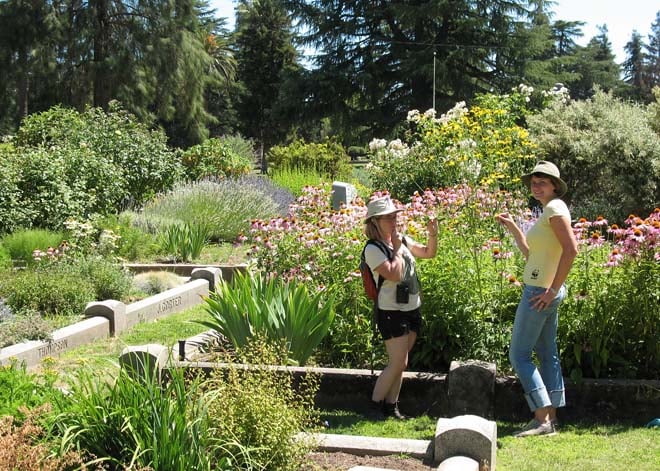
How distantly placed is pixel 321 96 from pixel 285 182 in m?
9.94

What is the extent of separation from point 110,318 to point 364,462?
4772mm

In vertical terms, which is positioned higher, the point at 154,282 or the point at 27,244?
the point at 27,244

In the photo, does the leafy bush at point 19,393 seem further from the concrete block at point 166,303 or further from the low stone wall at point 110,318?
the concrete block at point 166,303

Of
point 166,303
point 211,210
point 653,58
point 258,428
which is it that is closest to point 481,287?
point 258,428

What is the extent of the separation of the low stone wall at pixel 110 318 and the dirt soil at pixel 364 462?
269 centimetres

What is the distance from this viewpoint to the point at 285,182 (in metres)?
20.7

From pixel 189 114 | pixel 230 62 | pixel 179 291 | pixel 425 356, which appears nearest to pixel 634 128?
pixel 179 291

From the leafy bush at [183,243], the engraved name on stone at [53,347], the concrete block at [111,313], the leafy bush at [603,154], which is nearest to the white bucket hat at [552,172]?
the engraved name on stone at [53,347]

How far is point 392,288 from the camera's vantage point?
5148mm

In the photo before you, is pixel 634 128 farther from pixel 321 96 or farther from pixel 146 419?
pixel 321 96

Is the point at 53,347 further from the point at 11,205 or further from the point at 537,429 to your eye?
the point at 11,205

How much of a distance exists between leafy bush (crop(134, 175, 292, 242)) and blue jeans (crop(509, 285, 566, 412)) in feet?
30.0

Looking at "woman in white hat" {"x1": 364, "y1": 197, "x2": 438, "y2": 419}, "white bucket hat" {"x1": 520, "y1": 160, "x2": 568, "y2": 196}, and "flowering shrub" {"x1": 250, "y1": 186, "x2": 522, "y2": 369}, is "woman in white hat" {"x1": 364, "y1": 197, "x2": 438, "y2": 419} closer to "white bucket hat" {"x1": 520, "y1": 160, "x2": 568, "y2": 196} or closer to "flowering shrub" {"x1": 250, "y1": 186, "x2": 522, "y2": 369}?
"flowering shrub" {"x1": 250, "y1": 186, "x2": 522, "y2": 369}

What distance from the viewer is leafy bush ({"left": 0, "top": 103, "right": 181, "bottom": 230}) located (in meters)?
12.6
